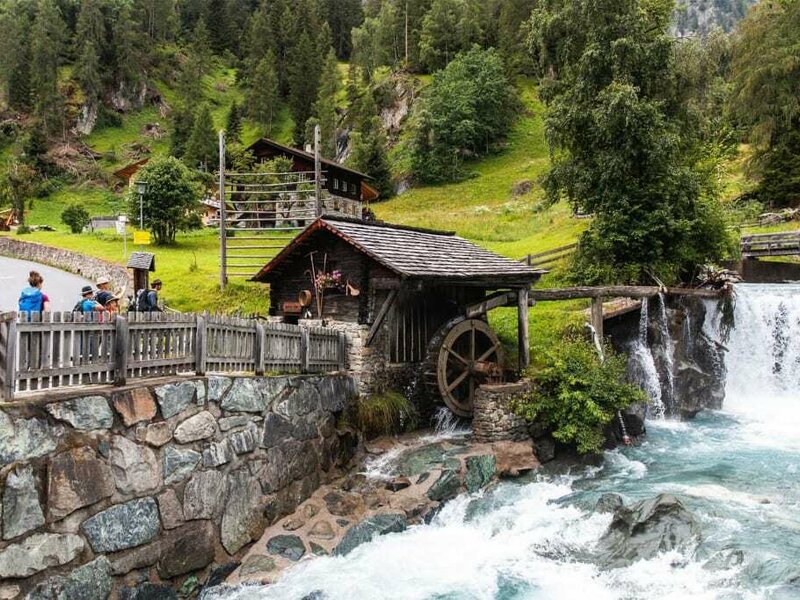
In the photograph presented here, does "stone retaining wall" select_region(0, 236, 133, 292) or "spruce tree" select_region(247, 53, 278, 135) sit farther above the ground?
"spruce tree" select_region(247, 53, 278, 135)

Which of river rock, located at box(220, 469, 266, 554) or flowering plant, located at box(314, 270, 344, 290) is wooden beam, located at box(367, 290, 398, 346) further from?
river rock, located at box(220, 469, 266, 554)

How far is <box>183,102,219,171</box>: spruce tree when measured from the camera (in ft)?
201

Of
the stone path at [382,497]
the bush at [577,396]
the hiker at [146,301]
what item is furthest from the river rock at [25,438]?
the bush at [577,396]

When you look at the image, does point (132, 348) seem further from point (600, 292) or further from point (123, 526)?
point (600, 292)

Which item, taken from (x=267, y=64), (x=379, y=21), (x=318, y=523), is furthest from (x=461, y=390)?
(x=379, y=21)

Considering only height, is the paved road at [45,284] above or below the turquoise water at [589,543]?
above

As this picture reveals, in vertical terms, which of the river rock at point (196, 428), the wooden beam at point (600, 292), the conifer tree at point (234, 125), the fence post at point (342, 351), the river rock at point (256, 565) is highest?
the conifer tree at point (234, 125)

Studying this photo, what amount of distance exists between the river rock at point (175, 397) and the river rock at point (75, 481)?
1042mm

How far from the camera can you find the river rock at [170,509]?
25.3ft

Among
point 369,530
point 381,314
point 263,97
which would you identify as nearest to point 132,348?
point 369,530

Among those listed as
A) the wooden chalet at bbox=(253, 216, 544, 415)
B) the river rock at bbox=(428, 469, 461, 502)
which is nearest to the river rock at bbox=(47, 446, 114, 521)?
the river rock at bbox=(428, 469, 461, 502)

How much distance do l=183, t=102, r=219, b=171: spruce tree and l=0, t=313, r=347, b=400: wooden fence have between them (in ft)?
178

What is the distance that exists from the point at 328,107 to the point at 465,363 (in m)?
60.3

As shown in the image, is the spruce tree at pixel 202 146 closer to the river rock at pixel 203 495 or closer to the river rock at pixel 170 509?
the river rock at pixel 203 495
